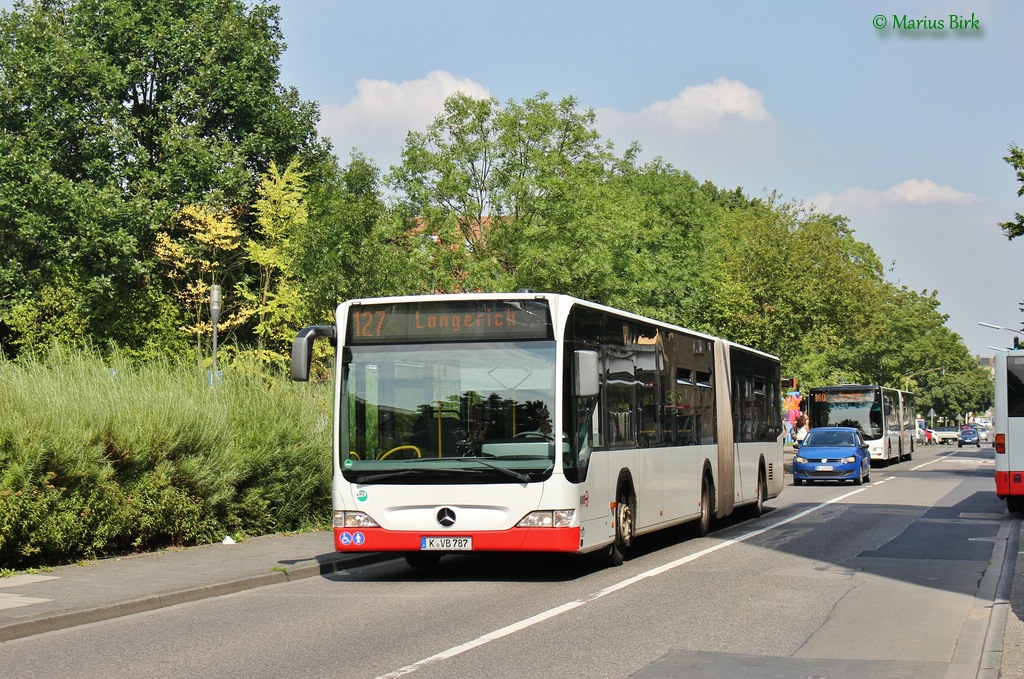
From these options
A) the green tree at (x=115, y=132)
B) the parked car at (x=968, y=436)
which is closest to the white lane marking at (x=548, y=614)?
the green tree at (x=115, y=132)

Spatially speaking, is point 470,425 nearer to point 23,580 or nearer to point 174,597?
point 174,597

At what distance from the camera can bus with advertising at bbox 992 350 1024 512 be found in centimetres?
2162

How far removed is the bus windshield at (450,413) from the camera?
12984mm

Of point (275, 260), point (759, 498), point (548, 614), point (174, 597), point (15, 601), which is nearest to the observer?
point (548, 614)

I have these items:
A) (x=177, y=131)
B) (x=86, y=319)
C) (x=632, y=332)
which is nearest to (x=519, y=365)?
(x=632, y=332)

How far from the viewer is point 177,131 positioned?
42906mm

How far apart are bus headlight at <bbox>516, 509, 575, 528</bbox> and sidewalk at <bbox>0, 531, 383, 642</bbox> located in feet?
8.99

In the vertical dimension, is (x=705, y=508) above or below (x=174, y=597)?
above

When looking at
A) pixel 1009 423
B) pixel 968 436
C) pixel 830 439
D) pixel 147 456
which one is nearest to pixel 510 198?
pixel 830 439

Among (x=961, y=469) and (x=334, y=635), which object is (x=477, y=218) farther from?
(x=334, y=635)

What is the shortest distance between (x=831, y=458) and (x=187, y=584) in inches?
1083

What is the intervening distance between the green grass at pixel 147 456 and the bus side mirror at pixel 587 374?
17.5 ft

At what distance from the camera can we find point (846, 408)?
163ft

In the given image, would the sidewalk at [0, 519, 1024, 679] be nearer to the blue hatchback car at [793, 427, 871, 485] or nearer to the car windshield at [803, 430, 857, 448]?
the blue hatchback car at [793, 427, 871, 485]
